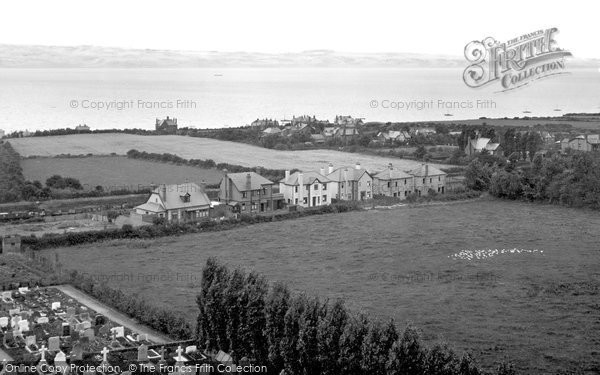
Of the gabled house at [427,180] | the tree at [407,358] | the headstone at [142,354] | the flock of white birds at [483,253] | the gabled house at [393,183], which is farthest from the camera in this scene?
the gabled house at [427,180]

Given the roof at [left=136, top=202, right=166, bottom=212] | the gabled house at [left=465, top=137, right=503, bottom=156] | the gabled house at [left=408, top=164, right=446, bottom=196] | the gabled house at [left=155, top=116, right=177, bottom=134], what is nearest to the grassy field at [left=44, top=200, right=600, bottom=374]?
the roof at [left=136, top=202, right=166, bottom=212]

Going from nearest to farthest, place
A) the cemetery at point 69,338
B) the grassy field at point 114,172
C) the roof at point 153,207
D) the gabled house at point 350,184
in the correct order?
the cemetery at point 69,338
the roof at point 153,207
the gabled house at point 350,184
the grassy field at point 114,172

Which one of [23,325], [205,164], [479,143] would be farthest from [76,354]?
[479,143]

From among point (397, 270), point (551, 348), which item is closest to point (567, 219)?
point (397, 270)

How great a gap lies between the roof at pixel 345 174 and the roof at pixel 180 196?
18.0 feet

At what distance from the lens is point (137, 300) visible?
634 inches

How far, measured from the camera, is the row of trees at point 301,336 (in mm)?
11008

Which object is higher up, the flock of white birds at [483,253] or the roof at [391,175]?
the roof at [391,175]

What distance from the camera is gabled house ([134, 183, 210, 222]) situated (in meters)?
25.4

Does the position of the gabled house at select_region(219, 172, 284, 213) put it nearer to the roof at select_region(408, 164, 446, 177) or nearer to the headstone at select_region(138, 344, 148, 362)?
the roof at select_region(408, 164, 446, 177)

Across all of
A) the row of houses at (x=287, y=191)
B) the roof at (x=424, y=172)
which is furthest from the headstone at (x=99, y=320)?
the roof at (x=424, y=172)

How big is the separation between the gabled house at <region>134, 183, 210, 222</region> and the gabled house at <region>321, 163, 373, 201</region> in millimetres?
5436

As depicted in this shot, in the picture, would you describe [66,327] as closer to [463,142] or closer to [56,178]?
[56,178]

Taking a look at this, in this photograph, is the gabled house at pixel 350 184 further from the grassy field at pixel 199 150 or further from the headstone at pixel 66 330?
the headstone at pixel 66 330
